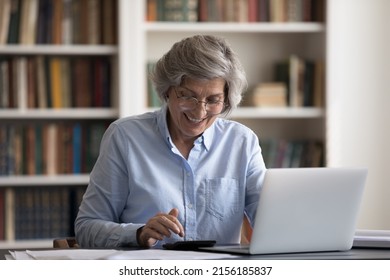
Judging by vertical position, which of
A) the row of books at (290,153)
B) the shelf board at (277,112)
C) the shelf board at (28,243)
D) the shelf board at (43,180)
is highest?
the shelf board at (277,112)

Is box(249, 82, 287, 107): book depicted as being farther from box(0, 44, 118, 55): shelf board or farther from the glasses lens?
the glasses lens

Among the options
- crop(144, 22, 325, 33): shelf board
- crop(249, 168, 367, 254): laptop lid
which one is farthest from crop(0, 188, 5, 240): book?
crop(249, 168, 367, 254): laptop lid

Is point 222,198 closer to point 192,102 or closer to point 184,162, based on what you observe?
point 184,162

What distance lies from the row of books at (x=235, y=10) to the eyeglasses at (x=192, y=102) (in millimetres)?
1785

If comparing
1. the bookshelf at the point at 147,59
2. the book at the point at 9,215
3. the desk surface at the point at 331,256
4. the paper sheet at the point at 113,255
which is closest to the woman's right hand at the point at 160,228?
the paper sheet at the point at 113,255

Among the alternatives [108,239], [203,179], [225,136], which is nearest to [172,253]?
[108,239]

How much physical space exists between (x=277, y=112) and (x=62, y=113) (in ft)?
3.42

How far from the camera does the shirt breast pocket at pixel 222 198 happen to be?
229cm

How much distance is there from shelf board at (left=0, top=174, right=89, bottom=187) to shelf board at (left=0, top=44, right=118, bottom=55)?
0.59 meters

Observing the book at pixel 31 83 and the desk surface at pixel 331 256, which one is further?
the book at pixel 31 83

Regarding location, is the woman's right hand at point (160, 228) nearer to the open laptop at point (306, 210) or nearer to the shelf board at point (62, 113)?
the open laptop at point (306, 210)

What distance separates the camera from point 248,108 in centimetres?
404

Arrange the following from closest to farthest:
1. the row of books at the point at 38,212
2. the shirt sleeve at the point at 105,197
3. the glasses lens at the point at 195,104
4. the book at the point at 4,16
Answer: the shirt sleeve at the point at 105,197
the glasses lens at the point at 195,104
the book at the point at 4,16
the row of books at the point at 38,212
